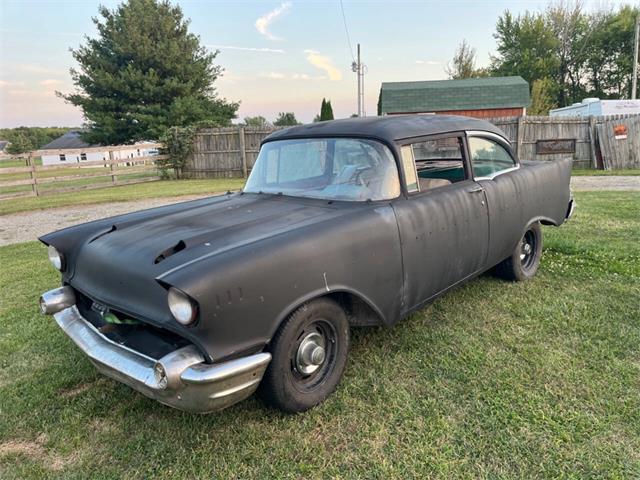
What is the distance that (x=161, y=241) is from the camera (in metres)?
2.51

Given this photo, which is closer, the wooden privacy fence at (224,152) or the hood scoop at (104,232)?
the hood scoop at (104,232)

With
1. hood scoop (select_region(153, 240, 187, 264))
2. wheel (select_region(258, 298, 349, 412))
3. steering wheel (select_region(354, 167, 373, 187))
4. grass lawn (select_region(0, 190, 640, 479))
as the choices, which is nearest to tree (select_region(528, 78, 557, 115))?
grass lawn (select_region(0, 190, 640, 479))

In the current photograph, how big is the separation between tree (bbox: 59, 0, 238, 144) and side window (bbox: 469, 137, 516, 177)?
870 inches

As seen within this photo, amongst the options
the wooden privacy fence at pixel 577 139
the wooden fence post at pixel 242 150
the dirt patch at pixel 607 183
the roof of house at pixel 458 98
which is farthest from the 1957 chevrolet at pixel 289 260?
the roof of house at pixel 458 98

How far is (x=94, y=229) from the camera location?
299 cm

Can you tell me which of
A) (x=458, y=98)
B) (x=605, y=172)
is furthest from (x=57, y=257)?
(x=458, y=98)

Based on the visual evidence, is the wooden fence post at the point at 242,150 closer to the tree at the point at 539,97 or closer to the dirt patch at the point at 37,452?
the dirt patch at the point at 37,452

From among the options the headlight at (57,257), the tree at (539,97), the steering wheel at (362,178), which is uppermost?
the tree at (539,97)

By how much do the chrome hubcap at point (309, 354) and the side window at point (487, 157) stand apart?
2.10m

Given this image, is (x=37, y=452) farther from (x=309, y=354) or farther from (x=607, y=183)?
(x=607, y=183)

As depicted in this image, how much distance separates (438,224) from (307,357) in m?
1.33

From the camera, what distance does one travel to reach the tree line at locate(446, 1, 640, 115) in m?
36.5

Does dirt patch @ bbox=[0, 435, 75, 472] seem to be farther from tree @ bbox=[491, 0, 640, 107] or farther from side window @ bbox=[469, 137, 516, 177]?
tree @ bbox=[491, 0, 640, 107]

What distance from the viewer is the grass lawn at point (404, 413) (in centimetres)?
212
